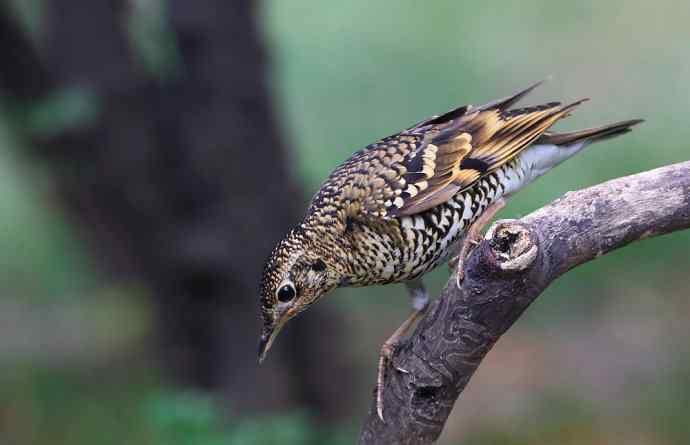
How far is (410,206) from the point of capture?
3617mm

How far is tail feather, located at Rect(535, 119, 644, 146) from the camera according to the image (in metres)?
3.82

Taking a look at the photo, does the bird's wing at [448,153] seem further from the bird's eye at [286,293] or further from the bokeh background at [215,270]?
the bokeh background at [215,270]

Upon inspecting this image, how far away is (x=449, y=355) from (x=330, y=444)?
152 inches

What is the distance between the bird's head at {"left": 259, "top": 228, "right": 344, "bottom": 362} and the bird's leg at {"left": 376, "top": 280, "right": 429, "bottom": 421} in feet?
0.96

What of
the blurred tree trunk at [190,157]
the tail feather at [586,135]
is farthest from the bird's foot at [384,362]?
the blurred tree trunk at [190,157]

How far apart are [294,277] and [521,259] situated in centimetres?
113

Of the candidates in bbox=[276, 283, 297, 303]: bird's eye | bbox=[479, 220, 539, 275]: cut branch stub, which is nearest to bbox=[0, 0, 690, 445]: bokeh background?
Result: bbox=[276, 283, 297, 303]: bird's eye

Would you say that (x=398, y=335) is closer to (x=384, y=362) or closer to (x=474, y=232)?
(x=384, y=362)

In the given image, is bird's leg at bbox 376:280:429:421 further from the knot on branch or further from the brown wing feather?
the knot on branch

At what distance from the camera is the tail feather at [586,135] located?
3822 mm

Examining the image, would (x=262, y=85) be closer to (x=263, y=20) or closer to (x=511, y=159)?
(x=263, y=20)

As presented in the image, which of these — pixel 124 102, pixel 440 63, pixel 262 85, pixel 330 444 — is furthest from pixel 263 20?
pixel 440 63

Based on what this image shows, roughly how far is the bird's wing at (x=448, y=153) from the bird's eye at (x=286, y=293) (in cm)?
40

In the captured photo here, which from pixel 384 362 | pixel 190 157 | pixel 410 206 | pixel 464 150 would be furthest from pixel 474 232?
pixel 190 157
